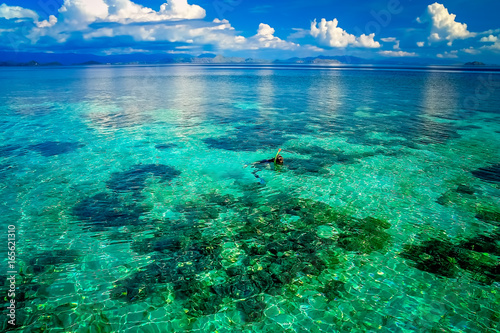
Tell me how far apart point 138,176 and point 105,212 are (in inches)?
166

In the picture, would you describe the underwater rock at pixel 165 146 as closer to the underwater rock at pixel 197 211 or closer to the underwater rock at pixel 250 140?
the underwater rock at pixel 250 140

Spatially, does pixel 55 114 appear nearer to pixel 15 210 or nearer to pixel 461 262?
pixel 15 210

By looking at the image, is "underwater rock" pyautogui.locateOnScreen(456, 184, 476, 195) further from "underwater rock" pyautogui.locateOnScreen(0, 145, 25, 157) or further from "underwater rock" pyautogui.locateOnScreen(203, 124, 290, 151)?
"underwater rock" pyautogui.locateOnScreen(0, 145, 25, 157)

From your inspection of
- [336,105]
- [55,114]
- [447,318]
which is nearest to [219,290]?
[447,318]

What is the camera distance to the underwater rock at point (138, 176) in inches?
595

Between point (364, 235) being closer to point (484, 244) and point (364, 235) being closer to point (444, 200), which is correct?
point (484, 244)

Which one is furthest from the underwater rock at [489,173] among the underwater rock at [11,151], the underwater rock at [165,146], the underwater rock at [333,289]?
the underwater rock at [11,151]

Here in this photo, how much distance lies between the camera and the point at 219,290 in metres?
8.43

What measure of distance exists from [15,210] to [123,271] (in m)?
7.46

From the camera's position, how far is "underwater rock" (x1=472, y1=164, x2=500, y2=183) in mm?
16344

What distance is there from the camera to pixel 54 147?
21656 millimetres

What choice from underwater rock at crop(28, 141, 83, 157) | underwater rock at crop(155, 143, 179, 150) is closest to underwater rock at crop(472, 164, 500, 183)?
underwater rock at crop(155, 143, 179, 150)

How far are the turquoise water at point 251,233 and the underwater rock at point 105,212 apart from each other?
3.3 inches

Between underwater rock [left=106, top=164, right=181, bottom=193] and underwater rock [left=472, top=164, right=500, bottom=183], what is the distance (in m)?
18.2
